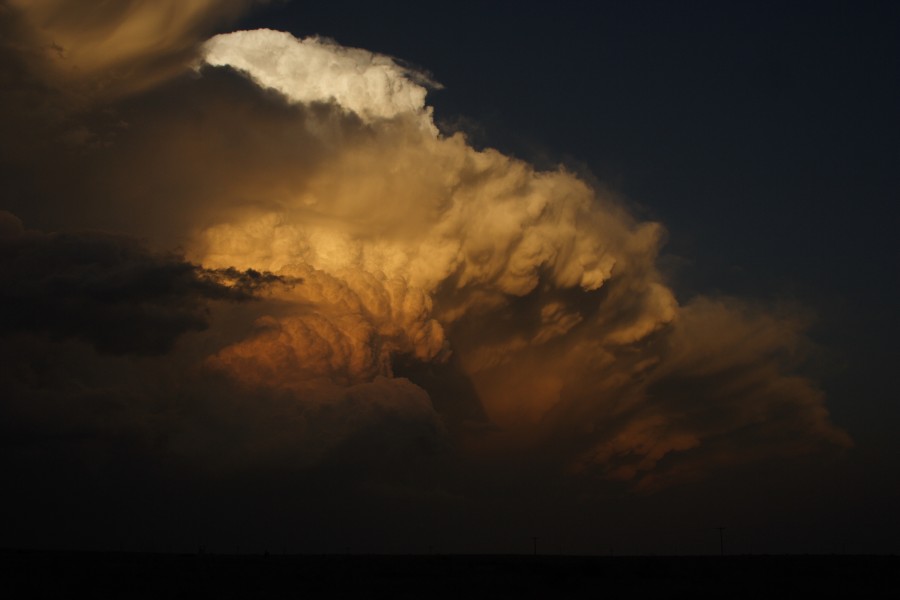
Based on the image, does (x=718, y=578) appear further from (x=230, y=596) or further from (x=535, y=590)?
(x=230, y=596)

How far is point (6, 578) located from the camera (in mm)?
120125

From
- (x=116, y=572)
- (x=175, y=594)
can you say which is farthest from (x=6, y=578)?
(x=175, y=594)

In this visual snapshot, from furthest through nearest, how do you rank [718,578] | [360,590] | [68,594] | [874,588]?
[718,578] → [874,588] → [360,590] → [68,594]

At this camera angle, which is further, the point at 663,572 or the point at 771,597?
the point at 663,572

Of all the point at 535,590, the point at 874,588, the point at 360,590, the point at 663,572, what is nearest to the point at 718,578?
the point at 663,572

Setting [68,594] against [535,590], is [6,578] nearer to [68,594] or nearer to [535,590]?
[68,594]

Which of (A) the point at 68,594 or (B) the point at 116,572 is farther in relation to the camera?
(B) the point at 116,572

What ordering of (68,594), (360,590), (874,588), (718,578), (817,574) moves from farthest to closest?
(817,574) < (718,578) < (874,588) < (360,590) < (68,594)

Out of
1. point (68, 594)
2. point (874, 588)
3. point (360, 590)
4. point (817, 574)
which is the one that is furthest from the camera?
point (817, 574)

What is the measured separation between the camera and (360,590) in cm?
11138

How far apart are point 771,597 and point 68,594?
82770 millimetres

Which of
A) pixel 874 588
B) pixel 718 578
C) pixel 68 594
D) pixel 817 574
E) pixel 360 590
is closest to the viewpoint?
pixel 68 594

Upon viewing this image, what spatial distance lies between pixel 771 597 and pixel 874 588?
23.6m

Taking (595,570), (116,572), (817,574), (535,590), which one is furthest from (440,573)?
(817,574)
